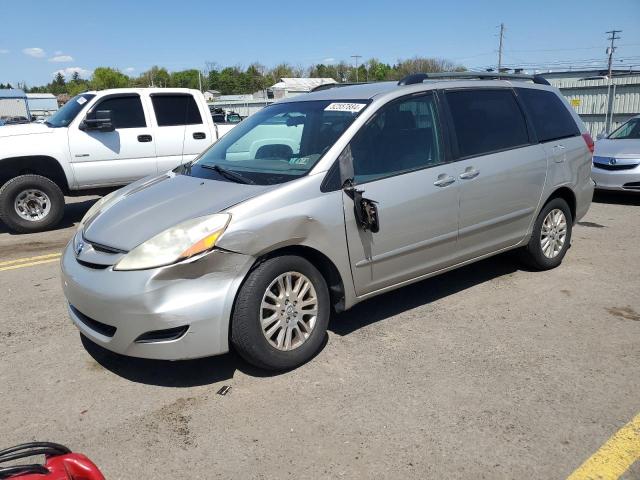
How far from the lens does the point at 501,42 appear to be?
67312mm

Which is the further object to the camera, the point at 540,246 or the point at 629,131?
the point at 629,131

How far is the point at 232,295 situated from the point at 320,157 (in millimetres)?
1124

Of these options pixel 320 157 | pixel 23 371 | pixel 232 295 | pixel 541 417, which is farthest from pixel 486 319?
pixel 23 371

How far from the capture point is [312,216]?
338 cm

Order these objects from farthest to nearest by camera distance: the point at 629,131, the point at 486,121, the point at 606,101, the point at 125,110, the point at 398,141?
the point at 606,101
the point at 629,131
the point at 125,110
the point at 486,121
the point at 398,141

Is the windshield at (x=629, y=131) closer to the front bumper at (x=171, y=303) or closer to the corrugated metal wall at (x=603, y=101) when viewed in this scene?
the front bumper at (x=171, y=303)

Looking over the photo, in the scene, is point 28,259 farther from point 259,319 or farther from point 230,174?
point 259,319

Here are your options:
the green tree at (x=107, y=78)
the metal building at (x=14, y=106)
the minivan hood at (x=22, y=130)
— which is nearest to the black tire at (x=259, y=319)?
the minivan hood at (x=22, y=130)

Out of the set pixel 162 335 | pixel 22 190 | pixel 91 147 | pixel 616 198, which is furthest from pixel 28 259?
pixel 616 198

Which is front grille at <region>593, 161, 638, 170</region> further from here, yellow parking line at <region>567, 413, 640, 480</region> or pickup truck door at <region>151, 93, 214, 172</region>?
yellow parking line at <region>567, 413, 640, 480</region>

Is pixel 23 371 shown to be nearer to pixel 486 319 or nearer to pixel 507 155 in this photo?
pixel 486 319

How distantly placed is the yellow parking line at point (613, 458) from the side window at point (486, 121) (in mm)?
2284

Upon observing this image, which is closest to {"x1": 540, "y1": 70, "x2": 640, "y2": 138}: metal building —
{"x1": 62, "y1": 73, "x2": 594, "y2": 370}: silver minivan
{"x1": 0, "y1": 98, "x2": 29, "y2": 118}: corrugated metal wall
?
{"x1": 62, "y1": 73, "x2": 594, "y2": 370}: silver minivan

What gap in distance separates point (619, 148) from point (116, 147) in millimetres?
8201
